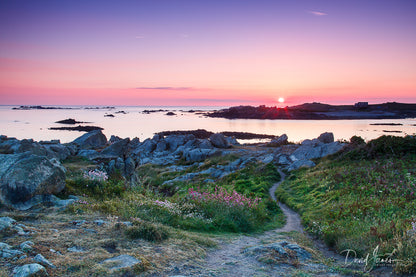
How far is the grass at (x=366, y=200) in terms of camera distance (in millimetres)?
7705

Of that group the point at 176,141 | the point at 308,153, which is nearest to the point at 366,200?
the point at 308,153

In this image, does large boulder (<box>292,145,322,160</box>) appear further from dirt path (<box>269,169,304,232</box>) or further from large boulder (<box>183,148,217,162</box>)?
dirt path (<box>269,169,304,232</box>)

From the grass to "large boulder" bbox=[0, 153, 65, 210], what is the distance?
9934 mm

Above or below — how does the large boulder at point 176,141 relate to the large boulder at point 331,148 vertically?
below

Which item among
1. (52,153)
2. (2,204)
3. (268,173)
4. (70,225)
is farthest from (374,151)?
(52,153)

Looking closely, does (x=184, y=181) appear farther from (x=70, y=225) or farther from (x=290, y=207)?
(x=70, y=225)

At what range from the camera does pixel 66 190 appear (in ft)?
37.4

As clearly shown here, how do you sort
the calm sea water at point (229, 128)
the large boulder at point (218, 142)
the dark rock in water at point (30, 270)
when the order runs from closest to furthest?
1. the dark rock in water at point (30, 270)
2. the large boulder at point (218, 142)
3. the calm sea water at point (229, 128)

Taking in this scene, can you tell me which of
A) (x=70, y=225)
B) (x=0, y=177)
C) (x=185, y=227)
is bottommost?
(x=185, y=227)

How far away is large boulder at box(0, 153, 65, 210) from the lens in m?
9.51

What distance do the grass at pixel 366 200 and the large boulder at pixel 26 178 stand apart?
993 centimetres

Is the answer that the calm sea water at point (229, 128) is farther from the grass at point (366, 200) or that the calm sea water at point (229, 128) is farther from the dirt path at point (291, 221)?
the dirt path at point (291, 221)

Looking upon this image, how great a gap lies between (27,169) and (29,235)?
4043 mm

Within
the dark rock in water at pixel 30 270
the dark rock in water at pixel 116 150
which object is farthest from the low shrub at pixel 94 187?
the dark rock in water at pixel 116 150
